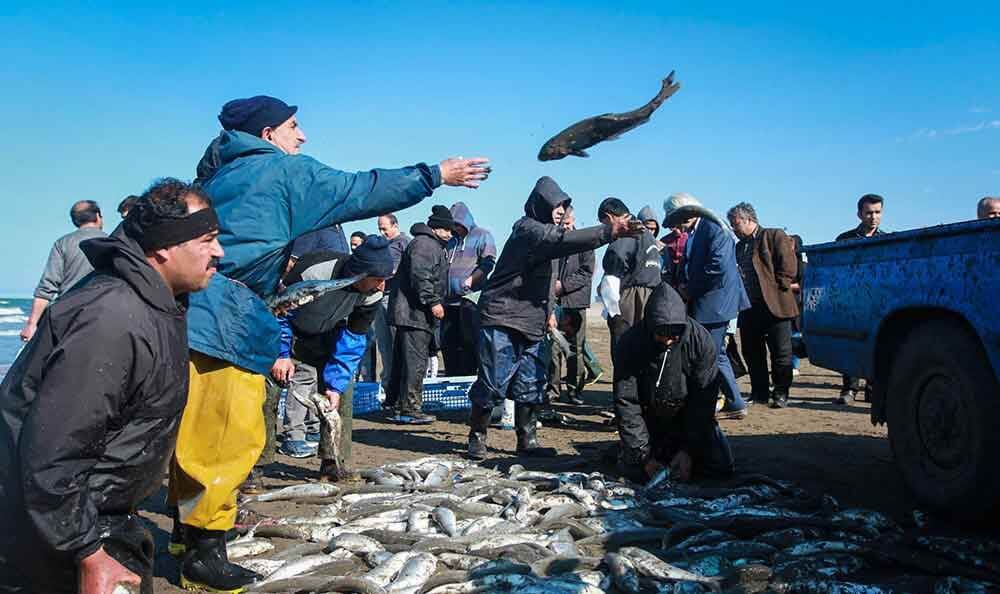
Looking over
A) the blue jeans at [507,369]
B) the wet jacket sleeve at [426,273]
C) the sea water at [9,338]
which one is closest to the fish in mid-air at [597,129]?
the blue jeans at [507,369]

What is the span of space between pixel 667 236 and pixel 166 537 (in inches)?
286

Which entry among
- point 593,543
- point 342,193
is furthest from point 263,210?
point 593,543

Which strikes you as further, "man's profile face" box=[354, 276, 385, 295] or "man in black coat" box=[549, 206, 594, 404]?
"man in black coat" box=[549, 206, 594, 404]

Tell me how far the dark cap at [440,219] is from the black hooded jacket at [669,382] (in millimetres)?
4249

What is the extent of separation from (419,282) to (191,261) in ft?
22.0

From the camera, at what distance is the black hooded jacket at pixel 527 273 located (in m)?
7.56

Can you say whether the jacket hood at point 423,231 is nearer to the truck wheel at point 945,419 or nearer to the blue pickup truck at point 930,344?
the blue pickup truck at point 930,344

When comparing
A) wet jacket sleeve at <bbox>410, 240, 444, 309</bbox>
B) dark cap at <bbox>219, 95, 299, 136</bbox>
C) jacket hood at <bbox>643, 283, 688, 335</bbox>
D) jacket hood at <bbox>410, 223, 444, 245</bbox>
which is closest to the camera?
dark cap at <bbox>219, 95, 299, 136</bbox>

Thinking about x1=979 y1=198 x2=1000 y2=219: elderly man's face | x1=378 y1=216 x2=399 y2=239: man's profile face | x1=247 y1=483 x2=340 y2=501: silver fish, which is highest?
x1=378 y1=216 x2=399 y2=239: man's profile face

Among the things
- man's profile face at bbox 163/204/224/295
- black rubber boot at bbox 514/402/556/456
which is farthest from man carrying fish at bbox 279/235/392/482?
man's profile face at bbox 163/204/224/295

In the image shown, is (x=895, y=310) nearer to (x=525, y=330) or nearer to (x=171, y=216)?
(x=525, y=330)

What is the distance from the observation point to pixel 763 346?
35.3 feet

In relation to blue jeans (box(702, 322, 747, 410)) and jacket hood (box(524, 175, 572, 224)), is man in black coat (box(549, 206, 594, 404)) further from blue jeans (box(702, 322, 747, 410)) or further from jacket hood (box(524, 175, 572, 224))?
jacket hood (box(524, 175, 572, 224))

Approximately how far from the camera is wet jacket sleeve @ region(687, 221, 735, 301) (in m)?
9.07
